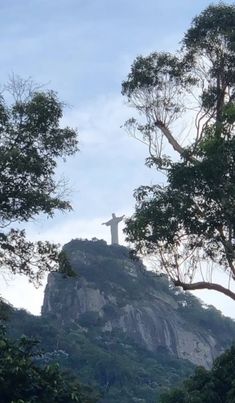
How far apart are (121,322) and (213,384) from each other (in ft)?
325

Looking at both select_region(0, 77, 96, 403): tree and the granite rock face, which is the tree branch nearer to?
select_region(0, 77, 96, 403): tree

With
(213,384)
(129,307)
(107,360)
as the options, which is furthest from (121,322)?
(213,384)

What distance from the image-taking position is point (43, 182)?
15812mm

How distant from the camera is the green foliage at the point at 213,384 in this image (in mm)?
18688

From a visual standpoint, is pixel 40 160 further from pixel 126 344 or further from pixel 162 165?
pixel 126 344

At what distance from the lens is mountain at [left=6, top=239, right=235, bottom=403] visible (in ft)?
308

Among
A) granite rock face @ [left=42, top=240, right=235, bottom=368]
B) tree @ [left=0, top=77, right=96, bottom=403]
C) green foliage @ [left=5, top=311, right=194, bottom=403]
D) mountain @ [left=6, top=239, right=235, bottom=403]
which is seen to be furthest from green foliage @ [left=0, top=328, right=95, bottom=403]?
granite rock face @ [left=42, top=240, right=235, bottom=368]

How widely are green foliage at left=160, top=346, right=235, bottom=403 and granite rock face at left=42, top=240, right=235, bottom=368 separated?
9234cm

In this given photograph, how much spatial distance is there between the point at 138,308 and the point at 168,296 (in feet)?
31.7

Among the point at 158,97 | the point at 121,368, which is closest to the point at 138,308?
the point at 121,368

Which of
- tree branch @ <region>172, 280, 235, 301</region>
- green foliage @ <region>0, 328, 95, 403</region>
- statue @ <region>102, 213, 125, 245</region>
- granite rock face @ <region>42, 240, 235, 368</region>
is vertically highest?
statue @ <region>102, 213, 125, 245</region>

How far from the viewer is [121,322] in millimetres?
117188

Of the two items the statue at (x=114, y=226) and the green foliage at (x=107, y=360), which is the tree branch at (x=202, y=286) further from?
the statue at (x=114, y=226)

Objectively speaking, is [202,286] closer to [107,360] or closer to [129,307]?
[107,360]
